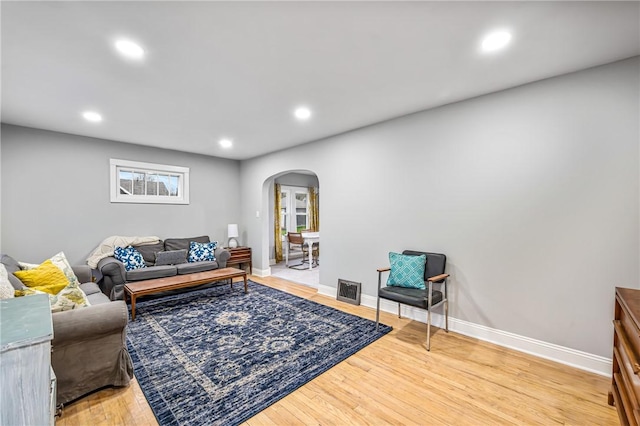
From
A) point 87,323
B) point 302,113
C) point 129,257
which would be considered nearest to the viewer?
point 87,323

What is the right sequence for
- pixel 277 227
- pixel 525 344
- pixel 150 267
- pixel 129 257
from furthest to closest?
1. pixel 277 227
2. pixel 150 267
3. pixel 129 257
4. pixel 525 344

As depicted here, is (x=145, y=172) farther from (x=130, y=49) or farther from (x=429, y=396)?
(x=429, y=396)

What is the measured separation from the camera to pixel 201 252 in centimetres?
502

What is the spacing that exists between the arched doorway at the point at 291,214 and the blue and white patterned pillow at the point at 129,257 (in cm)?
267

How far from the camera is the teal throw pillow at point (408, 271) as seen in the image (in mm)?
3012

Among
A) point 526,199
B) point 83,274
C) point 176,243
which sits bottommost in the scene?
point 83,274

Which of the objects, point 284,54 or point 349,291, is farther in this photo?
point 349,291

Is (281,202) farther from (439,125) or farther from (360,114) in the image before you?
(439,125)

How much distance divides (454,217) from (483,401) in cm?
175

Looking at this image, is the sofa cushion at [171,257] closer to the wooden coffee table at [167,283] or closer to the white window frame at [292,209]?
the wooden coffee table at [167,283]

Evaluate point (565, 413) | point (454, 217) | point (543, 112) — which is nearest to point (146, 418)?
point (565, 413)

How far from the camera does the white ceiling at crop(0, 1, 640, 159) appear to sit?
5.41 feet

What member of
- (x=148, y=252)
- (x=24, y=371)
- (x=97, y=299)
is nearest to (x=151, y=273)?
(x=148, y=252)

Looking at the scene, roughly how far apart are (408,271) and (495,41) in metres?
2.23
